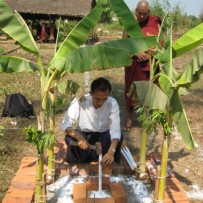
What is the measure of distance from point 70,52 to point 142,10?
2.48 meters

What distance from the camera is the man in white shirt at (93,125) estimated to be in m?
3.75

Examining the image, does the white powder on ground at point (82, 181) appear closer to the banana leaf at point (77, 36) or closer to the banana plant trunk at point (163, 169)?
the banana plant trunk at point (163, 169)

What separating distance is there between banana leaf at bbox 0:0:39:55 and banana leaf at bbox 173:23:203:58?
1.27 metres

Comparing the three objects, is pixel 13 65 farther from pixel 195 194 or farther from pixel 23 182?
pixel 195 194

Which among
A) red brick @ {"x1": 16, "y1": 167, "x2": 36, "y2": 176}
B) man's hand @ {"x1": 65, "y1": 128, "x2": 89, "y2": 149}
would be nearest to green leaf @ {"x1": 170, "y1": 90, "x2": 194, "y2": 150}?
man's hand @ {"x1": 65, "y1": 128, "x2": 89, "y2": 149}

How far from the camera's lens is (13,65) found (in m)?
3.16

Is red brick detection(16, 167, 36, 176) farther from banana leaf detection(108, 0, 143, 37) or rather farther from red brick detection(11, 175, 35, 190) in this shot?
banana leaf detection(108, 0, 143, 37)

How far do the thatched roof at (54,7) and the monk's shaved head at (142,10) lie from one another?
1539cm

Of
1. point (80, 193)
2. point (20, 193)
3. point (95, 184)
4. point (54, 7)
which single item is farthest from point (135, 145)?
point (54, 7)

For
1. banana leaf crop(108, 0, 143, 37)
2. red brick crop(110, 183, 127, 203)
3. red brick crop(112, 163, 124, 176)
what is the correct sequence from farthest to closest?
red brick crop(112, 163, 124, 176), banana leaf crop(108, 0, 143, 37), red brick crop(110, 183, 127, 203)

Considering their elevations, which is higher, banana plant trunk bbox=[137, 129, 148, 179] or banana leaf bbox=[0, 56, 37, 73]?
banana leaf bbox=[0, 56, 37, 73]

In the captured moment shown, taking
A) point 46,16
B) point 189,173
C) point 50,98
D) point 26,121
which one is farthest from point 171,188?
point 46,16

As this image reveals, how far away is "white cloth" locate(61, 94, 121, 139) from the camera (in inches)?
154

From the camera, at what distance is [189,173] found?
Result: 4.36 m
